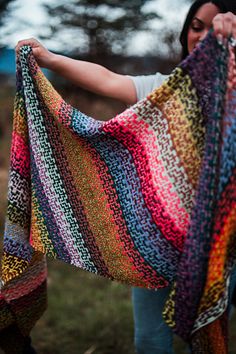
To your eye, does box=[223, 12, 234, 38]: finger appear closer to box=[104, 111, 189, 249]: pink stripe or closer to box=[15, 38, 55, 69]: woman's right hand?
box=[104, 111, 189, 249]: pink stripe

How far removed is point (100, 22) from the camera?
4.80 m

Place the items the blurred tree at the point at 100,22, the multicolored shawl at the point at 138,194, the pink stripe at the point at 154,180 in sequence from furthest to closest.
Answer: the blurred tree at the point at 100,22, the pink stripe at the point at 154,180, the multicolored shawl at the point at 138,194

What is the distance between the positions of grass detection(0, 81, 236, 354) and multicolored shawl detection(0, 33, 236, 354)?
811mm

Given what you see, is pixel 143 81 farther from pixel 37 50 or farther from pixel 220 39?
pixel 220 39

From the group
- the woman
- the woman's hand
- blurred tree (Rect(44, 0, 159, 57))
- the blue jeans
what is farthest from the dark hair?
blurred tree (Rect(44, 0, 159, 57))

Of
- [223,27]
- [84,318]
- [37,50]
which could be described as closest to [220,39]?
[223,27]

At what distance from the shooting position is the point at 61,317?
8.59 ft

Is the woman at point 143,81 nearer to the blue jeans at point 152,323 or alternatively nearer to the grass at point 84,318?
the blue jeans at point 152,323


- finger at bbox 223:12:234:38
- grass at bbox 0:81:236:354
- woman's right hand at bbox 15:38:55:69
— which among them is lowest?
grass at bbox 0:81:236:354

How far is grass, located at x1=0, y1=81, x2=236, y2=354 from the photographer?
2.33m

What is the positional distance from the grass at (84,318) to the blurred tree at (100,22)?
2.24m

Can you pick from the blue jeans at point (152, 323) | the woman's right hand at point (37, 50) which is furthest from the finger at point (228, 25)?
the blue jeans at point (152, 323)

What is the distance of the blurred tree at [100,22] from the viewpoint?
4301 millimetres

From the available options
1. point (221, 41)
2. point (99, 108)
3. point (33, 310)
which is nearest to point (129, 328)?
point (33, 310)
